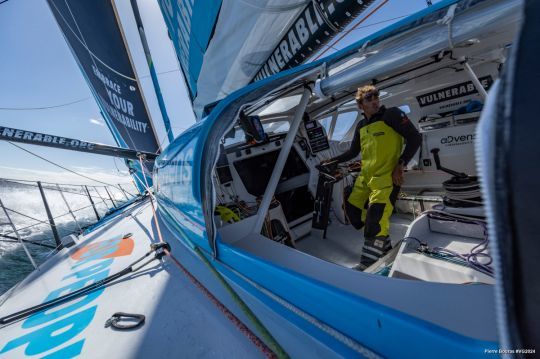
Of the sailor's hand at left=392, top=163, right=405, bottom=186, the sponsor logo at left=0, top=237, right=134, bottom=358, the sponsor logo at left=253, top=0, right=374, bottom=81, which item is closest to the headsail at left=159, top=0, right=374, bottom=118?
the sponsor logo at left=253, top=0, right=374, bottom=81

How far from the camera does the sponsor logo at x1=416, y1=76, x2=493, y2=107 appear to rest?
2.66m

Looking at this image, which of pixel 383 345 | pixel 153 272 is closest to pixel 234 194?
pixel 153 272

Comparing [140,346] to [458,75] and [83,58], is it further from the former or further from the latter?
[83,58]

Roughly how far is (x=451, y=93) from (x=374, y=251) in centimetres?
224

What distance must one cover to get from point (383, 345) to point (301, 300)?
0.91 feet

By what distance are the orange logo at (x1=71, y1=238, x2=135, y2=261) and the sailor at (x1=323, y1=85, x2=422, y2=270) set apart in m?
2.29

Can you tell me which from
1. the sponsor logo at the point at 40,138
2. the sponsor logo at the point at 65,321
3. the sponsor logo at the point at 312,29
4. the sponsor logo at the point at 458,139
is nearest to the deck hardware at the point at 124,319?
the sponsor logo at the point at 65,321

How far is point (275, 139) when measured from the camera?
330 cm

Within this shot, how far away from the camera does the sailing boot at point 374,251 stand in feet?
5.94

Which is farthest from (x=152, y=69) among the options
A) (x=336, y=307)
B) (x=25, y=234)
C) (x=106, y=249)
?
(x=25, y=234)

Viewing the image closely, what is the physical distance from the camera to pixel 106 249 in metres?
2.90

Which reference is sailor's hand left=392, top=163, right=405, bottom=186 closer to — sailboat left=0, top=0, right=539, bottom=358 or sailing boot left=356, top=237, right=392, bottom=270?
sailboat left=0, top=0, right=539, bottom=358

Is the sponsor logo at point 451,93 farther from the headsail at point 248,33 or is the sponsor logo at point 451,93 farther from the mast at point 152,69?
the mast at point 152,69

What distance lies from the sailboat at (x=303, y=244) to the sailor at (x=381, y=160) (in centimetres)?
15
